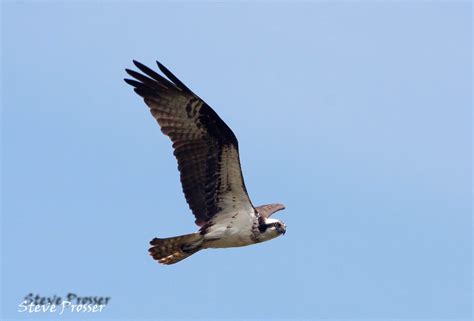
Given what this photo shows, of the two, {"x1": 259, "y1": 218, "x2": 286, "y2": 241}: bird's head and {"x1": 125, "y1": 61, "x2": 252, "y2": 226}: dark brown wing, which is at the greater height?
{"x1": 125, "y1": 61, "x2": 252, "y2": 226}: dark brown wing

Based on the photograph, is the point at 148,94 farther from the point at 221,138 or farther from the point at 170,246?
the point at 170,246

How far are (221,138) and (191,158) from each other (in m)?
0.47

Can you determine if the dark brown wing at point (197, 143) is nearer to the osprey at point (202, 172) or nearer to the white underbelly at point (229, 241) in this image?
the osprey at point (202, 172)

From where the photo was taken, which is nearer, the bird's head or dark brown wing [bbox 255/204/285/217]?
the bird's head

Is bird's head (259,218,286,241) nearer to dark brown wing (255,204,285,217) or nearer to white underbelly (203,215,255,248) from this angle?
white underbelly (203,215,255,248)

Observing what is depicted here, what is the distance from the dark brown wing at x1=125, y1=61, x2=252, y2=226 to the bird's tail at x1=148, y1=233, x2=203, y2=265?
23cm

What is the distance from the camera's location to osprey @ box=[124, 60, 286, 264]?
37.8 feet

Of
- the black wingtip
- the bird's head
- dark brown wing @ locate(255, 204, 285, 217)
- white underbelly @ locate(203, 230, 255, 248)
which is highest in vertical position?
the black wingtip

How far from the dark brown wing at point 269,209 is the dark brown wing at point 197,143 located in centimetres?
126

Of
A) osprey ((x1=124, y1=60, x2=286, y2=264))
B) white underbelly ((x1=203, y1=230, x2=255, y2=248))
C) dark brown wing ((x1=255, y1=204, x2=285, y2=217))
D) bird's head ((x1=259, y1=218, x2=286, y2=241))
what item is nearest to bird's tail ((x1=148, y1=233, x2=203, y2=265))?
osprey ((x1=124, y1=60, x2=286, y2=264))

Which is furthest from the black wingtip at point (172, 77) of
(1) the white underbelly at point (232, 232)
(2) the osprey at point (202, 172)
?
(1) the white underbelly at point (232, 232)

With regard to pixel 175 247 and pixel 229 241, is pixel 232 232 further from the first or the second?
pixel 175 247

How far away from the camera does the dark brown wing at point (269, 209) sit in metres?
12.8

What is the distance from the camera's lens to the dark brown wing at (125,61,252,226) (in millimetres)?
11516
